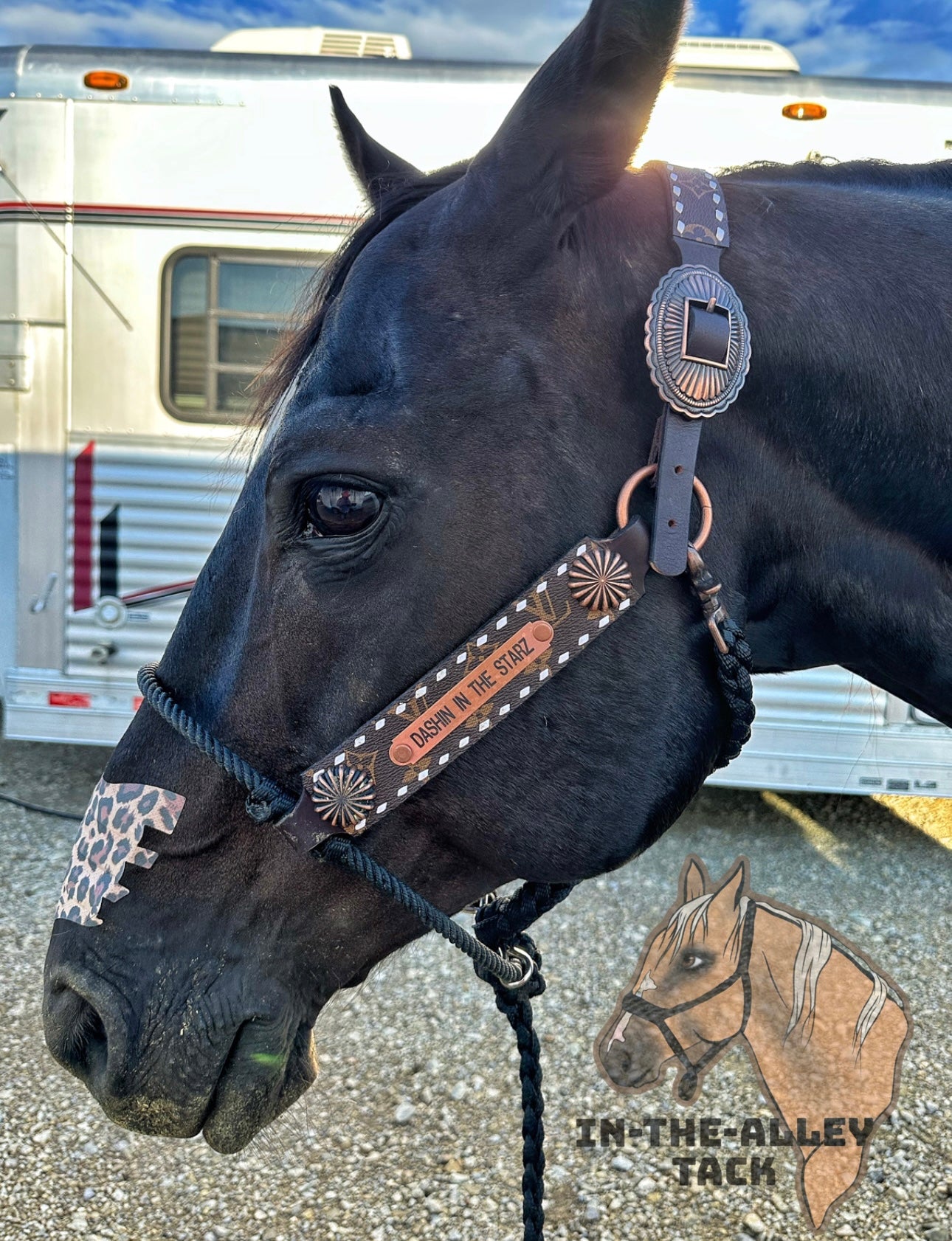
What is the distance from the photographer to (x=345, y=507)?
1213 mm

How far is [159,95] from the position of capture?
14.7 ft

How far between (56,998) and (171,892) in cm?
23

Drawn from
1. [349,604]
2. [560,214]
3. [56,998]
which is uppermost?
[560,214]

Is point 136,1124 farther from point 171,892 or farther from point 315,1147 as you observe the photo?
point 315,1147

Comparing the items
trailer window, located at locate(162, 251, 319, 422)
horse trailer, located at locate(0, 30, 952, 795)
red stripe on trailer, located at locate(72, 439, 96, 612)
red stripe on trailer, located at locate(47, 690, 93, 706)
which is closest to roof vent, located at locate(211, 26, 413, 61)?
horse trailer, located at locate(0, 30, 952, 795)

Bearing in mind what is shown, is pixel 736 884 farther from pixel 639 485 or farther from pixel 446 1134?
pixel 639 485

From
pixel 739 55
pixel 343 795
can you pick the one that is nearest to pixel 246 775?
pixel 343 795

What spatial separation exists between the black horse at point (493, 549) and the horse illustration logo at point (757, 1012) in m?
1.72

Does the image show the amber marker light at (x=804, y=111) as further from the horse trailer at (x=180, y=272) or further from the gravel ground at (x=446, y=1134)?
the gravel ground at (x=446, y=1134)

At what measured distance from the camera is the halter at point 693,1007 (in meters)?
2.86

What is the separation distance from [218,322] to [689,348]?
12.9 feet

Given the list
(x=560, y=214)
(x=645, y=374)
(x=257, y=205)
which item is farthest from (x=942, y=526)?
(x=257, y=205)

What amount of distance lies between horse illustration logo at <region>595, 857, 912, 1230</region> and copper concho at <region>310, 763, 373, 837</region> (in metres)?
1.86

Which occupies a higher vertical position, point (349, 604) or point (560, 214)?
point (560, 214)
